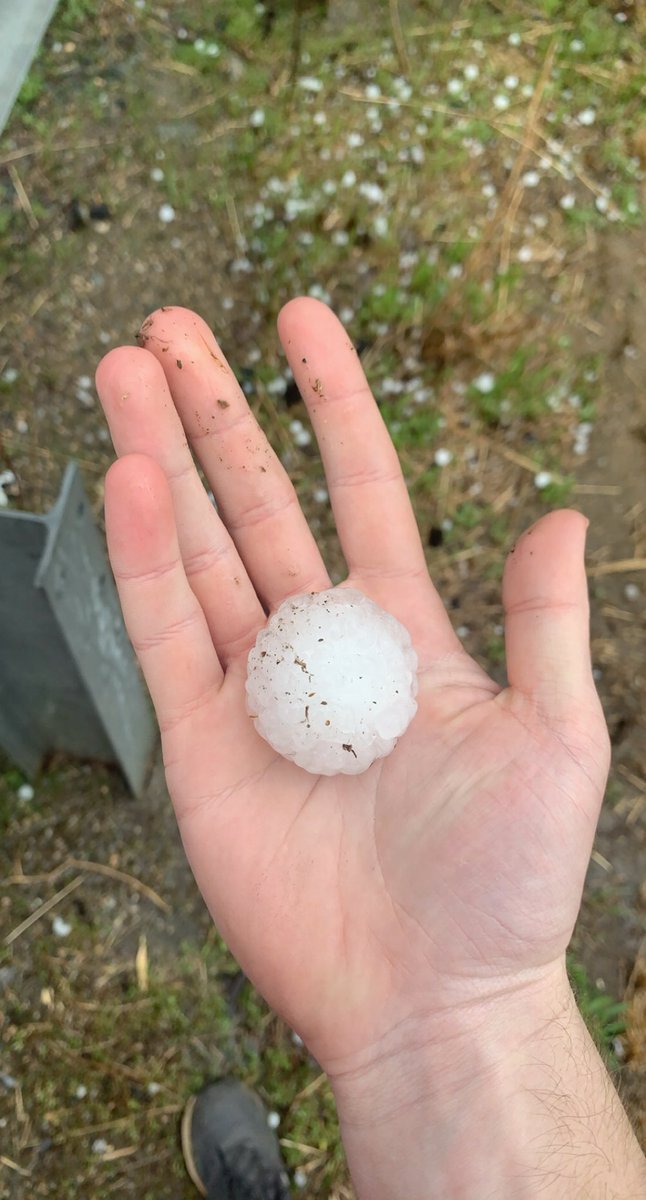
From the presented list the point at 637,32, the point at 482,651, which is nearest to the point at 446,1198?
the point at 482,651

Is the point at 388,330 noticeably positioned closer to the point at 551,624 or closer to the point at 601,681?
the point at 601,681

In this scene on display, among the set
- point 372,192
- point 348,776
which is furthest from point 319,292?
point 348,776

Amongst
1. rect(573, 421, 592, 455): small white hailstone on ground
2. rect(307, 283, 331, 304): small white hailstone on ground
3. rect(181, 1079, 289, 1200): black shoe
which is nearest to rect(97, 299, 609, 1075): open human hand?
rect(181, 1079, 289, 1200): black shoe

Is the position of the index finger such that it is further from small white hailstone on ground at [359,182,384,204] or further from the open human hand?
small white hailstone on ground at [359,182,384,204]

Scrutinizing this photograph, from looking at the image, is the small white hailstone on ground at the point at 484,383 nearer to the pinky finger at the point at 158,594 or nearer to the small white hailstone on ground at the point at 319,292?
the small white hailstone on ground at the point at 319,292

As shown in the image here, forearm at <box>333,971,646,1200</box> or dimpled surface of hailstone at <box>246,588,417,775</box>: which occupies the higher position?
dimpled surface of hailstone at <box>246,588,417,775</box>

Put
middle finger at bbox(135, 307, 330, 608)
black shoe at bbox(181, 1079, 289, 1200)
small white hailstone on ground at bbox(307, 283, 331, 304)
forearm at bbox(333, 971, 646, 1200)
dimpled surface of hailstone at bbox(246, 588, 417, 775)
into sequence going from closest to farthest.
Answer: forearm at bbox(333, 971, 646, 1200) < dimpled surface of hailstone at bbox(246, 588, 417, 775) < middle finger at bbox(135, 307, 330, 608) < black shoe at bbox(181, 1079, 289, 1200) < small white hailstone on ground at bbox(307, 283, 331, 304)

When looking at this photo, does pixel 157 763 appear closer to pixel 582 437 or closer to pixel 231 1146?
pixel 231 1146
